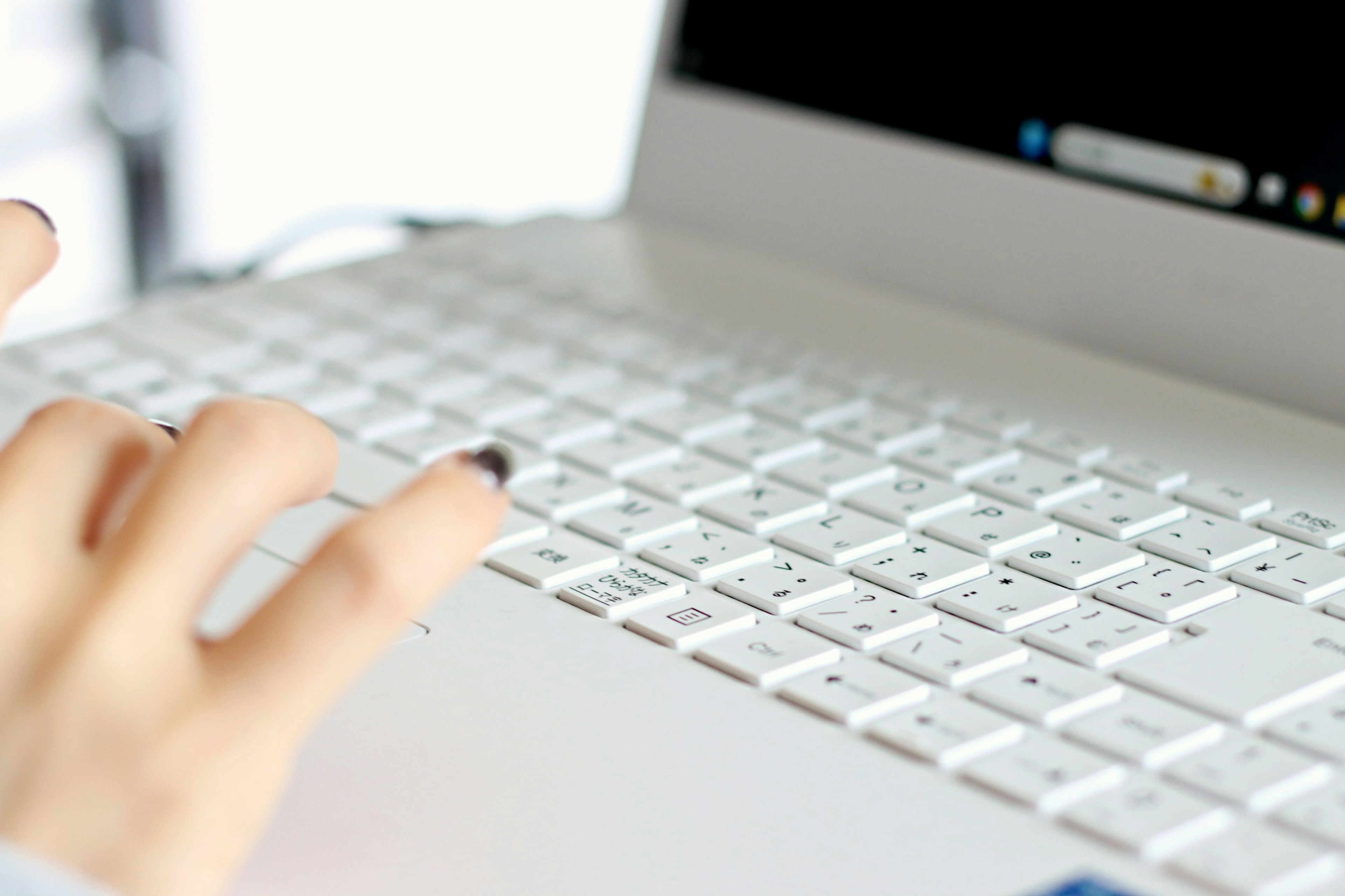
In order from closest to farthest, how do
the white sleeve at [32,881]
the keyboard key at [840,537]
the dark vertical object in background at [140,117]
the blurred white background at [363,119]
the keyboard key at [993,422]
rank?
the white sleeve at [32,881], the keyboard key at [840,537], the keyboard key at [993,422], the dark vertical object in background at [140,117], the blurred white background at [363,119]

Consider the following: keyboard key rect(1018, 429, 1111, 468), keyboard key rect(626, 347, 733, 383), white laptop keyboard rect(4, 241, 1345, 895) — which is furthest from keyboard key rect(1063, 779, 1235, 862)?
keyboard key rect(626, 347, 733, 383)

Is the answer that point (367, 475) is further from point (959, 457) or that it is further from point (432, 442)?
point (959, 457)

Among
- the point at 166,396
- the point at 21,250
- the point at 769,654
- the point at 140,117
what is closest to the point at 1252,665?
the point at 769,654

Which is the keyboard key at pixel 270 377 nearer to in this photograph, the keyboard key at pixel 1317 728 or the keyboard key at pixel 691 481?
the keyboard key at pixel 691 481

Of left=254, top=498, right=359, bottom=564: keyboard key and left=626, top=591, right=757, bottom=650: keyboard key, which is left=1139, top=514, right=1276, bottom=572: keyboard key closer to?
left=626, top=591, right=757, bottom=650: keyboard key

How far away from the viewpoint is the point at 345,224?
0.84 meters

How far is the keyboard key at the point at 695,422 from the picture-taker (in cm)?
54

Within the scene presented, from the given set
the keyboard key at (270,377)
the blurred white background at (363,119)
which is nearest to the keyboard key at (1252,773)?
the keyboard key at (270,377)

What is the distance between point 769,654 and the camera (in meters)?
0.37

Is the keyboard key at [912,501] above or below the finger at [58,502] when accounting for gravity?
below

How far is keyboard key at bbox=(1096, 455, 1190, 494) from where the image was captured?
0.48 metres

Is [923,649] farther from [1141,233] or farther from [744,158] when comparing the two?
[744,158]

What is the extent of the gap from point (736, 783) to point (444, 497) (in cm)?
11

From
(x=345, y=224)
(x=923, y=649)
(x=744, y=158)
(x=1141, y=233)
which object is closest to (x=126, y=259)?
(x=345, y=224)
